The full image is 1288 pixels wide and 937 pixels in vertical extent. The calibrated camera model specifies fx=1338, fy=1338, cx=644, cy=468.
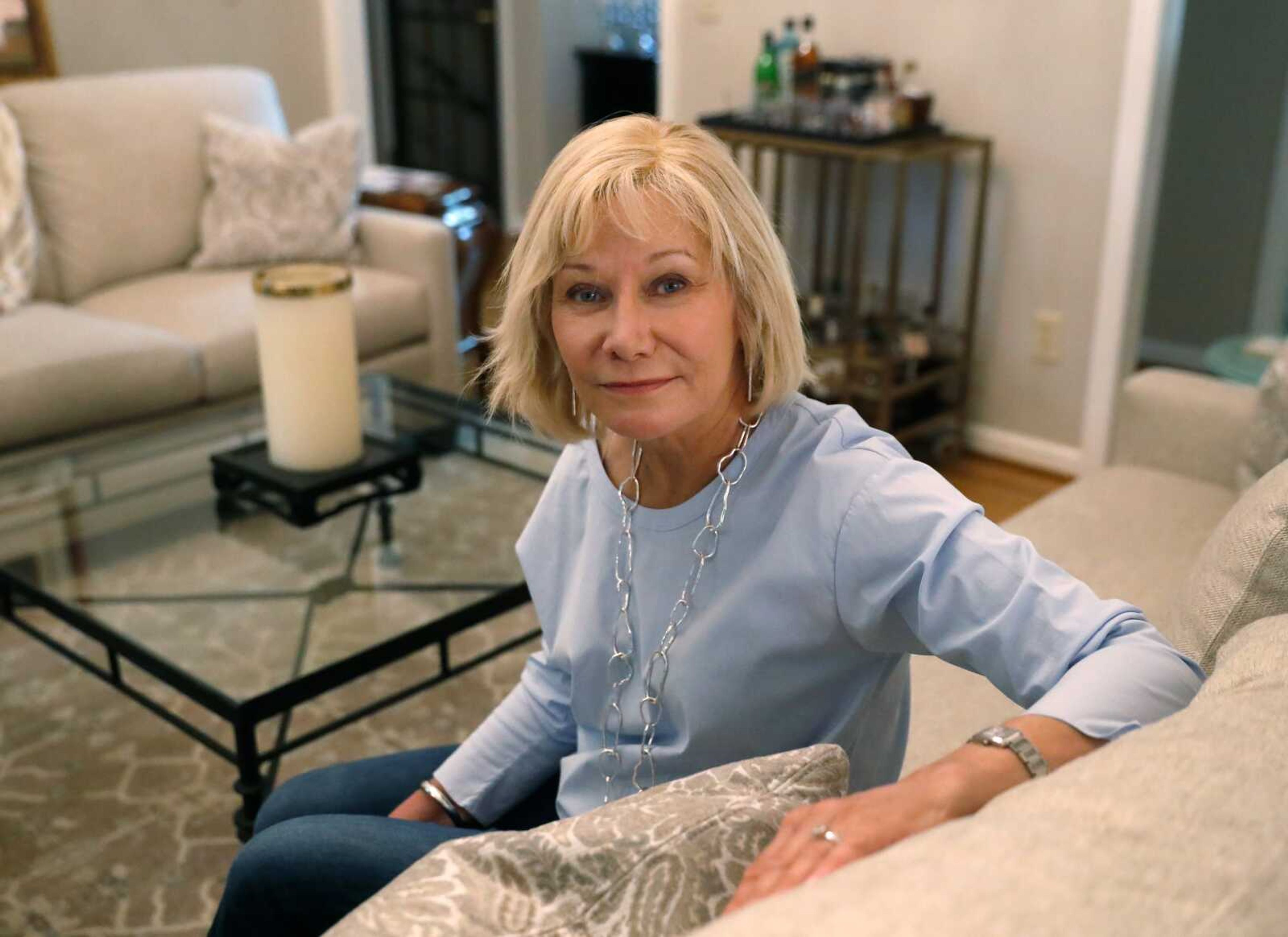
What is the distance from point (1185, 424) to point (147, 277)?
101 inches

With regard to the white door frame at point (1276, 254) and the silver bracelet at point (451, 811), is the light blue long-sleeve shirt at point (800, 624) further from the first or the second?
the white door frame at point (1276, 254)

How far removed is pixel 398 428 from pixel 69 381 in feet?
2.46

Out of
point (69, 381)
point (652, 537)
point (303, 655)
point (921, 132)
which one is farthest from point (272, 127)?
point (652, 537)

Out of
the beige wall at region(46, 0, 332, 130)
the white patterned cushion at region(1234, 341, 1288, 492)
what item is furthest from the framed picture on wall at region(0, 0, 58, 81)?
the white patterned cushion at region(1234, 341, 1288, 492)

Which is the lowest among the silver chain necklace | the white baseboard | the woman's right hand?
the white baseboard

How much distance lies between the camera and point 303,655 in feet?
6.14

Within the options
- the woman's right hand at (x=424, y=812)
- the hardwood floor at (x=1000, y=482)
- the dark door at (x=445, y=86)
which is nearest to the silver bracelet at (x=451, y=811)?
the woman's right hand at (x=424, y=812)

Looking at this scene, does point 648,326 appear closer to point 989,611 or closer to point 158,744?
point 989,611

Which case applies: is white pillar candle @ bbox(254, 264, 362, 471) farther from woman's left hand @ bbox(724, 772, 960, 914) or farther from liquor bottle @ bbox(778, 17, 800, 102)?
liquor bottle @ bbox(778, 17, 800, 102)

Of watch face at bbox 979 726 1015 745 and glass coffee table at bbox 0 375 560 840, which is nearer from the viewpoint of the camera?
watch face at bbox 979 726 1015 745

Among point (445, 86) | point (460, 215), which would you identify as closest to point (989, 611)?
point (460, 215)

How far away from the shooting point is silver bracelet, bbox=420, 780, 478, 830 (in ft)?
4.40

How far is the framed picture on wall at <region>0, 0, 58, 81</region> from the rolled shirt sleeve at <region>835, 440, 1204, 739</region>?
3.43 m

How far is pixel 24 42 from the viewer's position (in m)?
3.72
